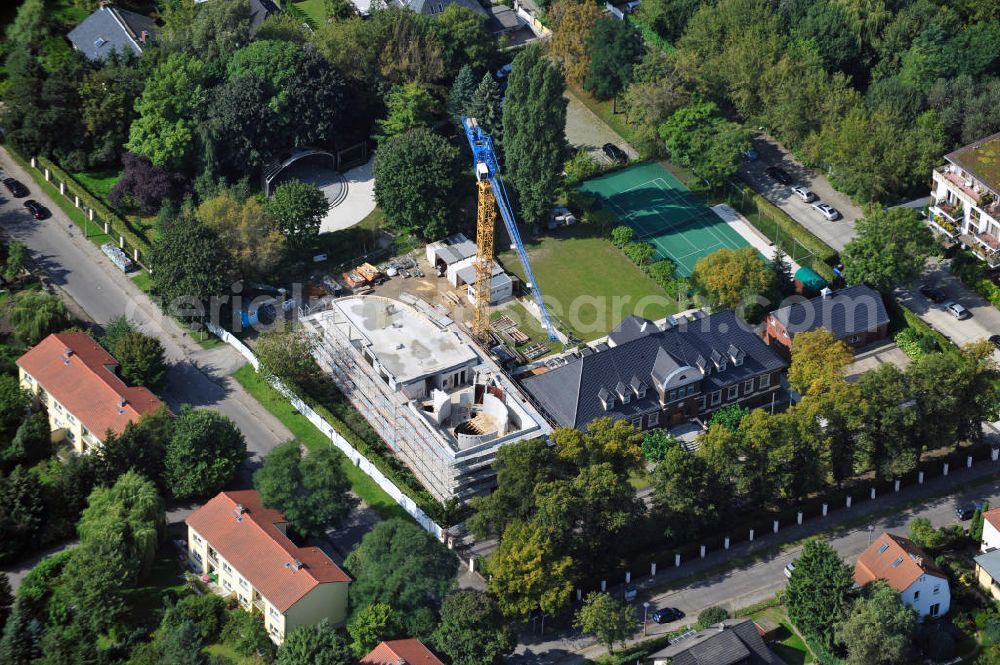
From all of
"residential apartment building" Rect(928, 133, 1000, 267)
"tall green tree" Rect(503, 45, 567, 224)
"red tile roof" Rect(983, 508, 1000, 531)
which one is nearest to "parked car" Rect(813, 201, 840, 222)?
"residential apartment building" Rect(928, 133, 1000, 267)

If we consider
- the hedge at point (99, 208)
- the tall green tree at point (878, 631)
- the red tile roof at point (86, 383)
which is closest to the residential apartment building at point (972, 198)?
the tall green tree at point (878, 631)

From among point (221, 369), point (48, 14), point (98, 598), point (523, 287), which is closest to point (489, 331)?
point (523, 287)

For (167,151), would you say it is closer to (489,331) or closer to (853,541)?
(489,331)

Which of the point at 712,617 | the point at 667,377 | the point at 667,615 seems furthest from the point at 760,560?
the point at 667,377

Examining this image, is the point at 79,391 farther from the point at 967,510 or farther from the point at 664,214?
the point at 967,510

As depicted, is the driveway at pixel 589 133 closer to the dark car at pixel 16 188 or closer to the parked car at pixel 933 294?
the parked car at pixel 933 294

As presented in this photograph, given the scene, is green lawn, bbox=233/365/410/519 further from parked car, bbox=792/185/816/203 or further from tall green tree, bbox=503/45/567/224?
parked car, bbox=792/185/816/203

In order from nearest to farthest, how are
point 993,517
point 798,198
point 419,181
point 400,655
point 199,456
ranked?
point 400,655, point 993,517, point 199,456, point 419,181, point 798,198
